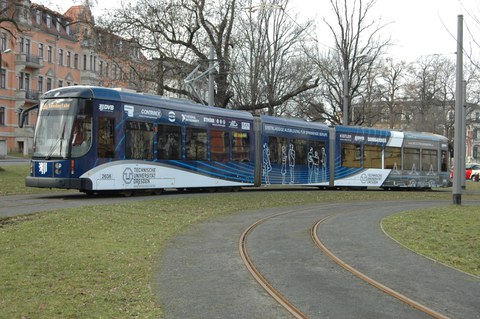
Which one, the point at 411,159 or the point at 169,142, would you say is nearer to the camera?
the point at 169,142

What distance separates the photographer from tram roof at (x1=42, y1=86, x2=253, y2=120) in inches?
674

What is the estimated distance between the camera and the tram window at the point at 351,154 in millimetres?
28327

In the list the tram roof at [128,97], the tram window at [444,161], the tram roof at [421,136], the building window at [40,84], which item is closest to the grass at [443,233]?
the tram roof at [128,97]

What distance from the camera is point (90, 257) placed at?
8391 millimetres

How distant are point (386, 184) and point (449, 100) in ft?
108

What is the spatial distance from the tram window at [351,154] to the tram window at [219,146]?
7.95 meters

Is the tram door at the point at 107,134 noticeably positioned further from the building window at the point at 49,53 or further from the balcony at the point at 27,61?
the building window at the point at 49,53

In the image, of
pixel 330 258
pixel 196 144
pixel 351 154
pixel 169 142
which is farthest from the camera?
pixel 351 154

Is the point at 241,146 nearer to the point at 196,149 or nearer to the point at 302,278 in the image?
the point at 196,149

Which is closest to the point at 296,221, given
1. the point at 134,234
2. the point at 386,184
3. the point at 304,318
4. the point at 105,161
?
the point at 134,234

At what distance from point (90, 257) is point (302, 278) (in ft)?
10.7

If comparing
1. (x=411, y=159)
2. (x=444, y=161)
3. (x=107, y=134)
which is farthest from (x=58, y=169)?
(x=444, y=161)

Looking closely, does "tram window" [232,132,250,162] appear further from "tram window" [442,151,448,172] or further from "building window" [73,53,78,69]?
"building window" [73,53,78,69]

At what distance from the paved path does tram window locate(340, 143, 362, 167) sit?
16230mm
